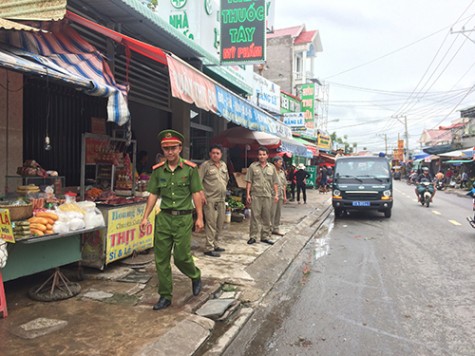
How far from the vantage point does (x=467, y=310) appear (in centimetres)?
426

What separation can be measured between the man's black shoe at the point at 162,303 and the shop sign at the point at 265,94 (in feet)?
45.5

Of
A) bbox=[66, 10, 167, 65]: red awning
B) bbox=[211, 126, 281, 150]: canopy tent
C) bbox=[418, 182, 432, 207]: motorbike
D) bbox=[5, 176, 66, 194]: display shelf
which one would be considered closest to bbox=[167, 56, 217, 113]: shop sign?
bbox=[66, 10, 167, 65]: red awning

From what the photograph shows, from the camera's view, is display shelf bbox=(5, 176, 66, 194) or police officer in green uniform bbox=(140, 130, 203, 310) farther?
display shelf bbox=(5, 176, 66, 194)

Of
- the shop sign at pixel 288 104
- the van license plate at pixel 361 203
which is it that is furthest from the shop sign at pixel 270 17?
the shop sign at pixel 288 104

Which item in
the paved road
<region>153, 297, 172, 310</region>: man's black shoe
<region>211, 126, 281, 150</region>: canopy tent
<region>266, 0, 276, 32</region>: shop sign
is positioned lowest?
the paved road

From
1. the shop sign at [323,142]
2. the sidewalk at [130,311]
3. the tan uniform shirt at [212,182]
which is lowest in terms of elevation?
the sidewalk at [130,311]

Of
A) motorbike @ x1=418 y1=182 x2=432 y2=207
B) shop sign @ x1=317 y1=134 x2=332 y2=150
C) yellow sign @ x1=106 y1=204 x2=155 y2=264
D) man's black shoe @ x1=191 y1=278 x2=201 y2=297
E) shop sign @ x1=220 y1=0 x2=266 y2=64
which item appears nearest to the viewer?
man's black shoe @ x1=191 y1=278 x2=201 y2=297

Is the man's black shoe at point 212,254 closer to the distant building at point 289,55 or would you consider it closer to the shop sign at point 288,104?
the shop sign at point 288,104

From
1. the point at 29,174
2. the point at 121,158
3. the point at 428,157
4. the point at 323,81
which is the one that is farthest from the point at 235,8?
the point at 428,157

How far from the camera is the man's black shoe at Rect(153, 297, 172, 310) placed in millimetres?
3877

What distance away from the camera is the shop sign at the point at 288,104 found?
77.9ft

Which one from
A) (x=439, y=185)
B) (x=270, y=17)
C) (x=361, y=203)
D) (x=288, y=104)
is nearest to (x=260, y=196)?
(x=361, y=203)

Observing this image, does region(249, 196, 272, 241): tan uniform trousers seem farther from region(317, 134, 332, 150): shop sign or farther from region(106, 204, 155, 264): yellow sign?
region(317, 134, 332, 150): shop sign

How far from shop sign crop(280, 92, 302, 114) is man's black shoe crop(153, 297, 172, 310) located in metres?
20.6
